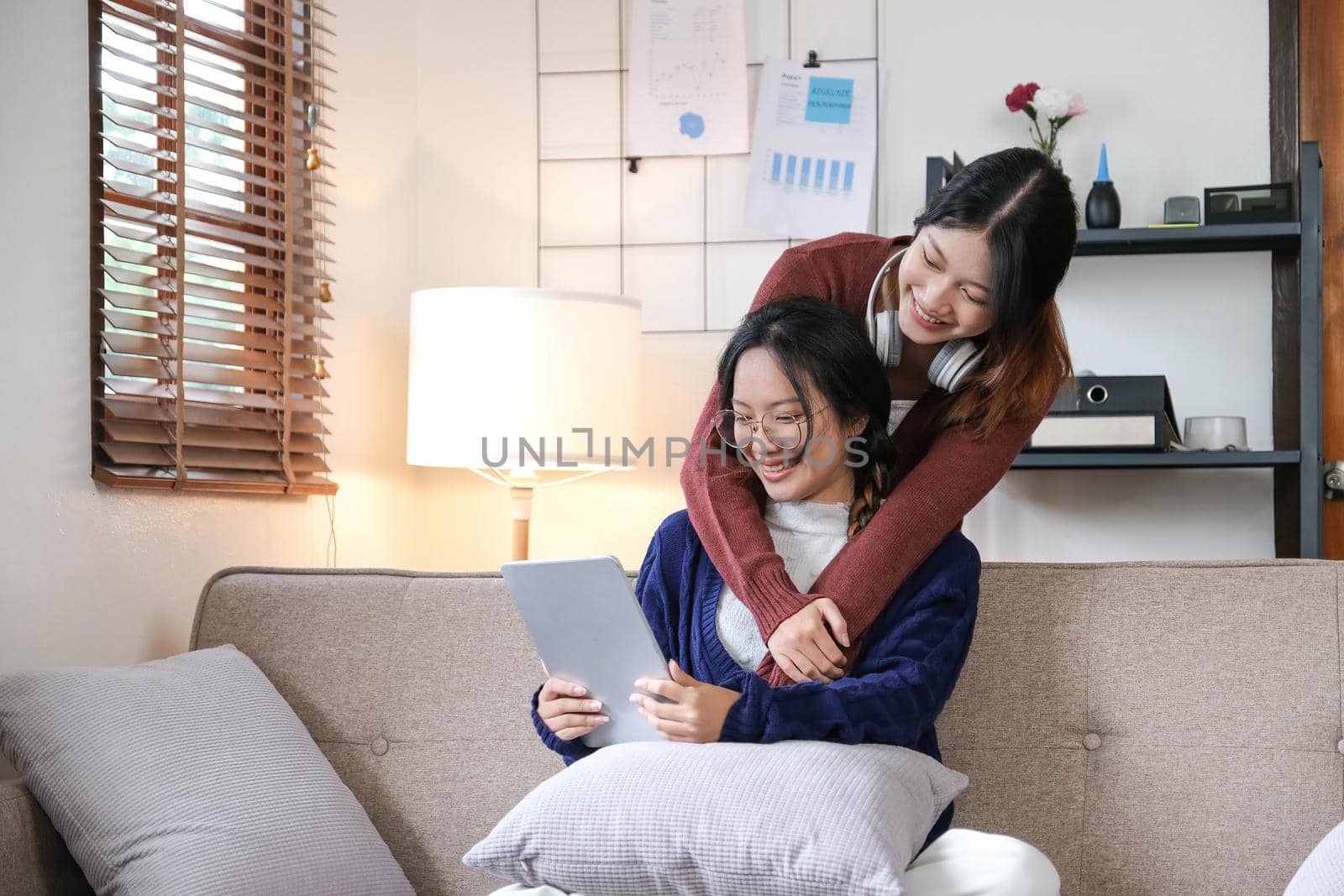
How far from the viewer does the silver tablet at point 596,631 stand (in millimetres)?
1261

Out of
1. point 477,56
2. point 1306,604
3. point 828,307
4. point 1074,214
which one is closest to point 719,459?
point 828,307

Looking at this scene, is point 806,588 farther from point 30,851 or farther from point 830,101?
point 830,101

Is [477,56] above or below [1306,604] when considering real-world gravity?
above

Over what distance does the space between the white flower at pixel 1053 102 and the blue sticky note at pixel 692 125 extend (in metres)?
0.69

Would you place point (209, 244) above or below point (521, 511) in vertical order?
above

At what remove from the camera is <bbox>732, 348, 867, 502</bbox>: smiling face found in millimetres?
1469

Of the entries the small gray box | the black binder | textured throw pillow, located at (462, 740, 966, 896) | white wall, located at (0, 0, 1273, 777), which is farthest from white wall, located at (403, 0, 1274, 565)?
textured throw pillow, located at (462, 740, 966, 896)

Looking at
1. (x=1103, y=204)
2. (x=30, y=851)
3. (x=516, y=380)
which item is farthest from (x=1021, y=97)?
(x=30, y=851)

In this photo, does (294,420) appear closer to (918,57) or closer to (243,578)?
(243,578)

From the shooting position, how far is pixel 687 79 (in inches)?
109

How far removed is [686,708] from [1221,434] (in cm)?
146

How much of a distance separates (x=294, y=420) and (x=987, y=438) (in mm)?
1357

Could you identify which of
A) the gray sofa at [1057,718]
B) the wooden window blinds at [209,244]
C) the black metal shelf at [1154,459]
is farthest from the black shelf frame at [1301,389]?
the wooden window blinds at [209,244]

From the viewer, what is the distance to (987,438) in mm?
1499
